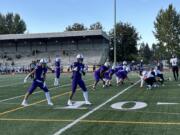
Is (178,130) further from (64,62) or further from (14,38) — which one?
(14,38)

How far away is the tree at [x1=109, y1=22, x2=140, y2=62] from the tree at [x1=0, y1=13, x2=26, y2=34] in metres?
43.6

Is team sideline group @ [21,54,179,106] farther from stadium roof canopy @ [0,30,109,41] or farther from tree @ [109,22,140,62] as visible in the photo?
tree @ [109,22,140,62]

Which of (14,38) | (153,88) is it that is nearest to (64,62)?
(14,38)

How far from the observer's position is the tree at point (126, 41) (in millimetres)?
89188

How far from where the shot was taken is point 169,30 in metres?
97.2

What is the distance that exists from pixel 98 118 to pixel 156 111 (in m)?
2.32

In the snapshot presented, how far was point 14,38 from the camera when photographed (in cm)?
8138

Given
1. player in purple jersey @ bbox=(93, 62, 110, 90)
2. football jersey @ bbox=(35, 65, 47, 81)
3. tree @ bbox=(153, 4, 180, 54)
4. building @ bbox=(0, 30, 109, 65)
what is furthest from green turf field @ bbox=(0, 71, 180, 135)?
tree @ bbox=(153, 4, 180, 54)

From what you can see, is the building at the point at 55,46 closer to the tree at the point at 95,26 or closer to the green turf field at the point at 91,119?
the tree at the point at 95,26

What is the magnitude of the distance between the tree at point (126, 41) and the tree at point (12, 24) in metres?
43.6

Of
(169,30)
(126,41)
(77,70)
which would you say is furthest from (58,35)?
(77,70)

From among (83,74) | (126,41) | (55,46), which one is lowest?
(83,74)

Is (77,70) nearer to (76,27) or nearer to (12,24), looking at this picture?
(76,27)

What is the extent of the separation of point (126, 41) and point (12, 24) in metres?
47.7
